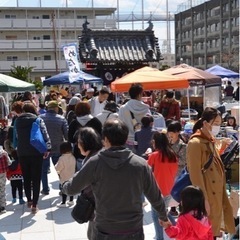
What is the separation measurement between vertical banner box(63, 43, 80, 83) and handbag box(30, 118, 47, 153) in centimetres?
884

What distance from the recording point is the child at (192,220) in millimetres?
3469

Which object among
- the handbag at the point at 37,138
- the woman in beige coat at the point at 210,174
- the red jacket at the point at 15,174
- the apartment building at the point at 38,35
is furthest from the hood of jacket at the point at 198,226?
the apartment building at the point at 38,35

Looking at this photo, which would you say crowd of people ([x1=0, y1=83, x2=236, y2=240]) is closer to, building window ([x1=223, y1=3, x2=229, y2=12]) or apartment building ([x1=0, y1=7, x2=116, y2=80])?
apartment building ([x1=0, y1=7, x2=116, y2=80])

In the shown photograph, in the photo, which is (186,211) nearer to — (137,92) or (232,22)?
(137,92)

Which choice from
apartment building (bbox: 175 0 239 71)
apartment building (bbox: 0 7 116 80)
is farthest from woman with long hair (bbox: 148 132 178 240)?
apartment building (bbox: 175 0 239 71)

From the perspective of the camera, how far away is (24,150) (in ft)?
20.0

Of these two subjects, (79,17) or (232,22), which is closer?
(79,17)

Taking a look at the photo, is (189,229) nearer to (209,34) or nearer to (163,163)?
(163,163)

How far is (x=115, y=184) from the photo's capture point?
301 cm

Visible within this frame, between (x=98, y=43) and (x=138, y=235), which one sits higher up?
(x=98, y=43)

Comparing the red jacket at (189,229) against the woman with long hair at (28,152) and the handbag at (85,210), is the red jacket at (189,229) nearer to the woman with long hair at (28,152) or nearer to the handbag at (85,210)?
the handbag at (85,210)

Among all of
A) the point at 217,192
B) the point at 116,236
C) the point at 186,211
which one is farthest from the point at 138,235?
the point at 217,192

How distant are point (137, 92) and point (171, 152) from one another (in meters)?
1.72

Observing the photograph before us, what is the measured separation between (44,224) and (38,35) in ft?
142
